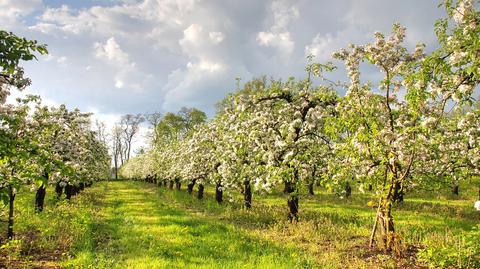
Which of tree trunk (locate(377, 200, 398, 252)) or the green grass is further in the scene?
tree trunk (locate(377, 200, 398, 252))

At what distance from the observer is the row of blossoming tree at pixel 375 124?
9.53 meters

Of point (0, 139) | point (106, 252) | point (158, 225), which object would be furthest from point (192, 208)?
point (0, 139)

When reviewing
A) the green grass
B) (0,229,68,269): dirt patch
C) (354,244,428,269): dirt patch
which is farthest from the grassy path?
(354,244,428,269): dirt patch

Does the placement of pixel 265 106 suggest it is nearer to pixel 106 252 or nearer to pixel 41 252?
pixel 106 252

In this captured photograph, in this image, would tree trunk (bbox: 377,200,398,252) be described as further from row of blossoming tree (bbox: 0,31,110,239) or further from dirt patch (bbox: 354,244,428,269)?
row of blossoming tree (bbox: 0,31,110,239)

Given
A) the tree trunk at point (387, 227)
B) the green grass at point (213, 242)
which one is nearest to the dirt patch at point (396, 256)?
the green grass at point (213, 242)

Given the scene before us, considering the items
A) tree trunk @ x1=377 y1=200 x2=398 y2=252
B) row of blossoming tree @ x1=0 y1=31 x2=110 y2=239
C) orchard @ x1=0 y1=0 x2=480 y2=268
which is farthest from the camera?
tree trunk @ x1=377 y1=200 x2=398 y2=252

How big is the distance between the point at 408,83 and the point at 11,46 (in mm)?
9750

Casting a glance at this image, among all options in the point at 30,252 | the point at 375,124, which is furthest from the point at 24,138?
the point at 375,124

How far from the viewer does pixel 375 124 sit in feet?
39.8

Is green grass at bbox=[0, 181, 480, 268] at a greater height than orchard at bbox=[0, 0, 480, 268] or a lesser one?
lesser

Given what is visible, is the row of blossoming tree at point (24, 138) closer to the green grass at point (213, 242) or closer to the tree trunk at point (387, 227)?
the green grass at point (213, 242)

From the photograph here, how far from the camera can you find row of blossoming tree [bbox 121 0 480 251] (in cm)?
953

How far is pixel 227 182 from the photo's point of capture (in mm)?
24391
